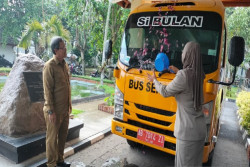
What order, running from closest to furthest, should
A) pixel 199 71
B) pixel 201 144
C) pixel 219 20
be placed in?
pixel 199 71 < pixel 201 144 < pixel 219 20

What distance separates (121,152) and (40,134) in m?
1.60

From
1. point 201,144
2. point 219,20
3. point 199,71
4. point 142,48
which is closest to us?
point 199,71

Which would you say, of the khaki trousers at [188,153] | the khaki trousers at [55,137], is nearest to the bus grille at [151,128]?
the khaki trousers at [188,153]

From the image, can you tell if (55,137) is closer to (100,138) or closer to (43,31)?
(100,138)

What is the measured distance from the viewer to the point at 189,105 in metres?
2.09

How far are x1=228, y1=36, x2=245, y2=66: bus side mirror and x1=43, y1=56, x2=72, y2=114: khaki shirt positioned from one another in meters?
2.41

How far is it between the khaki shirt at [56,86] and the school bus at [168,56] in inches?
37.4

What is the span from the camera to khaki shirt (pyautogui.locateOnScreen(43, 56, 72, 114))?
2.68m

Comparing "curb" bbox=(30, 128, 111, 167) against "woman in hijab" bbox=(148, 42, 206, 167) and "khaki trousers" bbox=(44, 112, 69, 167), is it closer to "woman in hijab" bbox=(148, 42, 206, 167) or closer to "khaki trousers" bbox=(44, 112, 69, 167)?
"khaki trousers" bbox=(44, 112, 69, 167)

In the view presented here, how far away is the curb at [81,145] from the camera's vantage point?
121 inches

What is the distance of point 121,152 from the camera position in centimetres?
394

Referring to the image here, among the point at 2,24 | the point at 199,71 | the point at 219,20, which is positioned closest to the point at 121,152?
the point at 199,71

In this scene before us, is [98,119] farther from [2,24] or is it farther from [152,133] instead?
[2,24]

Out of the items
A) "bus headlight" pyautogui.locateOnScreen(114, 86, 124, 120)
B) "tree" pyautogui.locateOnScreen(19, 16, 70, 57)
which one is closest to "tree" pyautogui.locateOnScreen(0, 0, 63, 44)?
"tree" pyautogui.locateOnScreen(19, 16, 70, 57)
